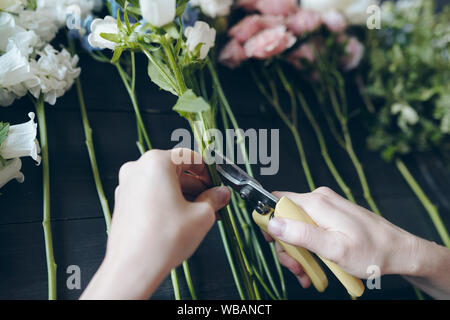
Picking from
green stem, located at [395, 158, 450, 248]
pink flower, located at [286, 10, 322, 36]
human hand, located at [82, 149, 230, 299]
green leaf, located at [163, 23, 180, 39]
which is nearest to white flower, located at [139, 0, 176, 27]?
green leaf, located at [163, 23, 180, 39]

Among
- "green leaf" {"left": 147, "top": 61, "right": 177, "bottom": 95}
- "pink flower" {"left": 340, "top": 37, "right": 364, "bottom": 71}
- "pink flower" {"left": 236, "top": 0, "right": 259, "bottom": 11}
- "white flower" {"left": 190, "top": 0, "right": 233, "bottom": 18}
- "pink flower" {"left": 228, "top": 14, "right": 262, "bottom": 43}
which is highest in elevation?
"pink flower" {"left": 236, "top": 0, "right": 259, "bottom": 11}

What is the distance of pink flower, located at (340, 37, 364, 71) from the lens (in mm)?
844

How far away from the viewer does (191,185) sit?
0.49 m

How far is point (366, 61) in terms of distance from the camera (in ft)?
3.07

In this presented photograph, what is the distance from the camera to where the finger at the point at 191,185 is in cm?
48

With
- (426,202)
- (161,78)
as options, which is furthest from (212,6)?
(426,202)

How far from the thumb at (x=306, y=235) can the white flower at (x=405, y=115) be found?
1.74 feet

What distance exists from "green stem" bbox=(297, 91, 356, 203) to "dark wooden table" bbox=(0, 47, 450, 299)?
2cm

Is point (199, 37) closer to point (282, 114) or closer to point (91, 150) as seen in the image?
point (91, 150)

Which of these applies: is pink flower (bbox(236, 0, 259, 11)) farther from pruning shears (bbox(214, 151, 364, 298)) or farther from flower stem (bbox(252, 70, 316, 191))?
pruning shears (bbox(214, 151, 364, 298))

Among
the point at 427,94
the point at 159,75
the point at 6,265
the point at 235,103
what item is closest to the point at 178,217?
the point at 159,75

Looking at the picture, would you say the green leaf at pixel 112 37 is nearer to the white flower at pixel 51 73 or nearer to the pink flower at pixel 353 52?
the white flower at pixel 51 73

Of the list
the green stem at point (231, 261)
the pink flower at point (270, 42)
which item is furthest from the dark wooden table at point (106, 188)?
the pink flower at point (270, 42)
